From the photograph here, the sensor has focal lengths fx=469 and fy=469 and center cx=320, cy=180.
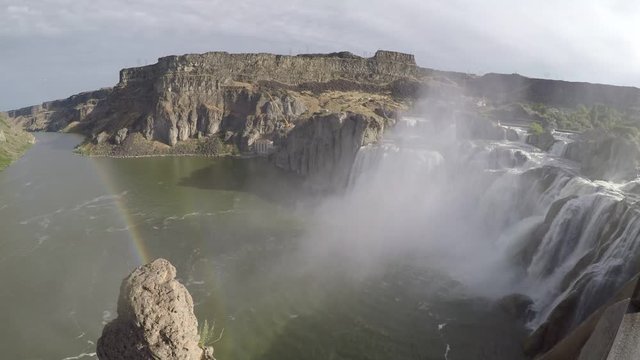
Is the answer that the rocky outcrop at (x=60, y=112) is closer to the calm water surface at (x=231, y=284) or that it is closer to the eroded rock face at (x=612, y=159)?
the calm water surface at (x=231, y=284)

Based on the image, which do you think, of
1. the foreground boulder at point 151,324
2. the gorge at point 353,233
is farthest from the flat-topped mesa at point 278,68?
the foreground boulder at point 151,324

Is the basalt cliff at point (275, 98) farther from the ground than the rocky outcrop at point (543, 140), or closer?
farther from the ground

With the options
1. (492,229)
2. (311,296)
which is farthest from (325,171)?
(311,296)

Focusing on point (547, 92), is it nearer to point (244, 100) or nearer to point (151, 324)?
point (244, 100)

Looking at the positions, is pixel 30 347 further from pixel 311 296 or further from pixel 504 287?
pixel 504 287

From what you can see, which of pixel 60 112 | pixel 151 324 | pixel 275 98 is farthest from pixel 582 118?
pixel 60 112

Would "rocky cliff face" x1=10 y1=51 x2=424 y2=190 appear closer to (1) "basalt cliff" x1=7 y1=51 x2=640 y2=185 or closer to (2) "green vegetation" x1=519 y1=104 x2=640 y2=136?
(1) "basalt cliff" x1=7 y1=51 x2=640 y2=185
